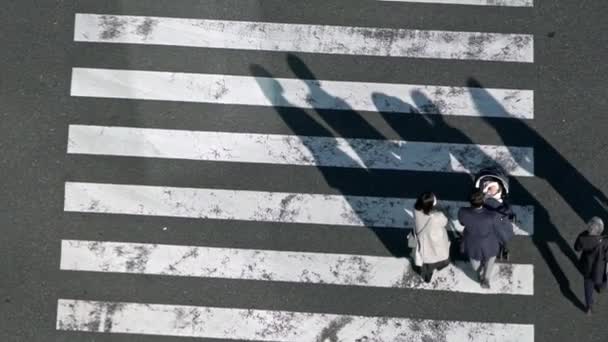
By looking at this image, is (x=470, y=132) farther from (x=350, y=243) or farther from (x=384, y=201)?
(x=350, y=243)

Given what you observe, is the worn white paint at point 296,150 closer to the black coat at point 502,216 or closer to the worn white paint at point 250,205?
the worn white paint at point 250,205

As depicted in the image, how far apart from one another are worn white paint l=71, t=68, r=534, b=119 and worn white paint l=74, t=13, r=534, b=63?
0.47 m

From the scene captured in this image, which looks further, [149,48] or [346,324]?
[149,48]

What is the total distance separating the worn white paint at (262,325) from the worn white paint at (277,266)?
1.50 ft

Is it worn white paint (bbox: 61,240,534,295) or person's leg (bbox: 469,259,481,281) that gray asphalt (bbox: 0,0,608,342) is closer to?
worn white paint (bbox: 61,240,534,295)

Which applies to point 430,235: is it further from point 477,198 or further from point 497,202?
point 497,202

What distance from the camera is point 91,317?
8.52m

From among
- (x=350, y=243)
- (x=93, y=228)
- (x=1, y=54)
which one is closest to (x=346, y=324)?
(x=350, y=243)

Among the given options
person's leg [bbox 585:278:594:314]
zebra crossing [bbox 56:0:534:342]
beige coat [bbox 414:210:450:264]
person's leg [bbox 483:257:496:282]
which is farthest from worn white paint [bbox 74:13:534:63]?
person's leg [bbox 585:278:594:314]

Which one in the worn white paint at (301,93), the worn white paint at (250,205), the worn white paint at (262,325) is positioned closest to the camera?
the worn white paint at (262,325)

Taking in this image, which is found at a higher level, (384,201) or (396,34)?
(396,34)

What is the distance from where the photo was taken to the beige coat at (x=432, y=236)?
7.15 metres

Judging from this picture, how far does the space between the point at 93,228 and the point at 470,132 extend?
539 cm

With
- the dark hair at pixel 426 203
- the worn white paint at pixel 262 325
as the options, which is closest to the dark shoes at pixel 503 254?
the worn white paint at pixel 262 325
